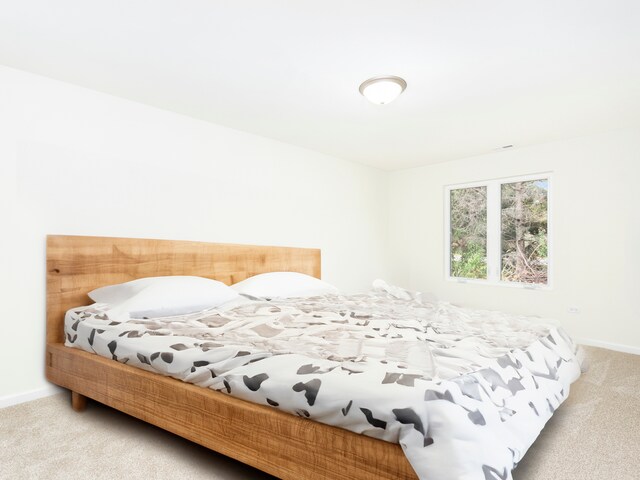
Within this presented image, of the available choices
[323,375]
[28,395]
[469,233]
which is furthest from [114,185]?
[469,233]

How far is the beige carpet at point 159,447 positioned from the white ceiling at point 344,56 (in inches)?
78.7

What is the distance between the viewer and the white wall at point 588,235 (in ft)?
12.1

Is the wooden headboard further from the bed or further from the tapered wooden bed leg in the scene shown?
the tapered wooden bed leg

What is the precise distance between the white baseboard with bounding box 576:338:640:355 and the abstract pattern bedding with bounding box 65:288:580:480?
1.80 m

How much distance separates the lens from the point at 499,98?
9.55ft

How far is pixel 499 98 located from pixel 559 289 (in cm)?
225

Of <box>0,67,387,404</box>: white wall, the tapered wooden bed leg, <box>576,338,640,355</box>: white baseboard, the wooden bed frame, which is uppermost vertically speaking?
<box>0,67,387,404</box>: white wall

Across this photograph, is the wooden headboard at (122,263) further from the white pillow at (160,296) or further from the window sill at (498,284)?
the window sill at (498,284)

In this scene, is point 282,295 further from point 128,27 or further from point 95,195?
point 128,27

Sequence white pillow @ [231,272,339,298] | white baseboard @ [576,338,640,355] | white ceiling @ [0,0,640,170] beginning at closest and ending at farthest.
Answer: white ceiling @ [0,0,640,170] < white pillow @ [231,272,339,298] < white baseboard @ [576,338,640,355]

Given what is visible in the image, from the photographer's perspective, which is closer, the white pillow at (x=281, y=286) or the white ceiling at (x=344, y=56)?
the white ceiling at (x=344, y=56)

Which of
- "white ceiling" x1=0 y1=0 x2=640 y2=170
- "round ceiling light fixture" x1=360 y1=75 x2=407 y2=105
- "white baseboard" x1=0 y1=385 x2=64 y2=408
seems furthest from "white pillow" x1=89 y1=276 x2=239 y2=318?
"round ceiling light fixture" x1=360 y1=75 x2=407 y2=105

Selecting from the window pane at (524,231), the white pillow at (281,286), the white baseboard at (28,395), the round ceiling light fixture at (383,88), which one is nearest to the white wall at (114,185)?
the white baseboard at (28,395)

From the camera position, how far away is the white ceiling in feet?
6.19
